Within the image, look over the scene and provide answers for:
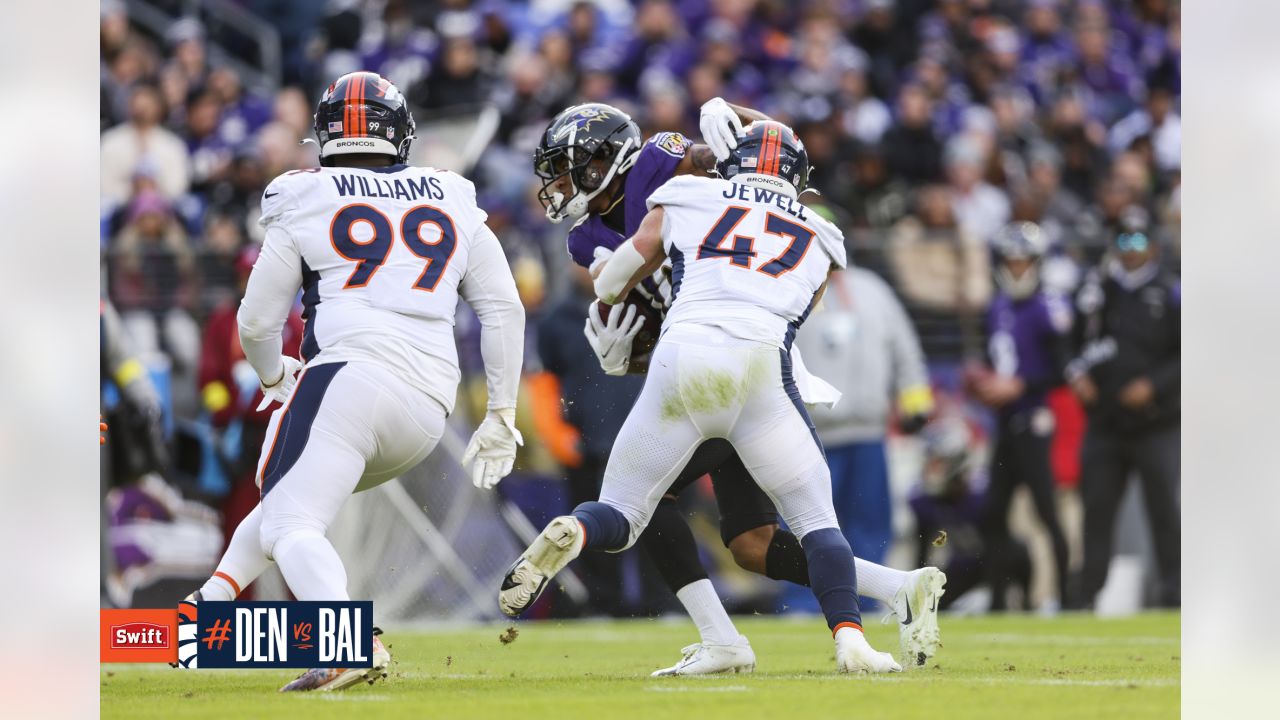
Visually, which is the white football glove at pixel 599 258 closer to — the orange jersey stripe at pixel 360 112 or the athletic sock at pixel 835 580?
the orange jersey stripe at pixel 360 112

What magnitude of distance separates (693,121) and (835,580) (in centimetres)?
628

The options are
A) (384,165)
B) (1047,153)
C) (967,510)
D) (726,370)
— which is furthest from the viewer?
(1047,153)

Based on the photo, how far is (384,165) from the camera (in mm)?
5598

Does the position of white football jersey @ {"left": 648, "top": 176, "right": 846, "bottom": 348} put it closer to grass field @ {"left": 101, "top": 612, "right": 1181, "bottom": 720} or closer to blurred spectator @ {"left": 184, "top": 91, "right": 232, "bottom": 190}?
grass field @ {"left": 101, "top": 612, "right": 1181, "bottom": 720}

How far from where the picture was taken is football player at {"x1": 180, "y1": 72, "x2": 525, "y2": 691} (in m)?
5.09

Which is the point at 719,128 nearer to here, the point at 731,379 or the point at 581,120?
the point at 581,120

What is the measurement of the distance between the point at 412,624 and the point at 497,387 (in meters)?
2.89

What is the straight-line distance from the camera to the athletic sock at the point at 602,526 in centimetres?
524

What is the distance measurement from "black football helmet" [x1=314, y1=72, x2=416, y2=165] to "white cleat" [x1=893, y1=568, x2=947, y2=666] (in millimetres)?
2075

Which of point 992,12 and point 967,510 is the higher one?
point 992,12

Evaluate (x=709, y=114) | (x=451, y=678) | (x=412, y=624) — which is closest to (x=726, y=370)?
(x=709, y=114)

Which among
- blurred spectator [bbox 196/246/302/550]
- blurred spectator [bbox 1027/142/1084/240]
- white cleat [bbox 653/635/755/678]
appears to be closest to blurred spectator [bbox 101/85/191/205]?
blurred spectator [bbox 196/246/302/550]
